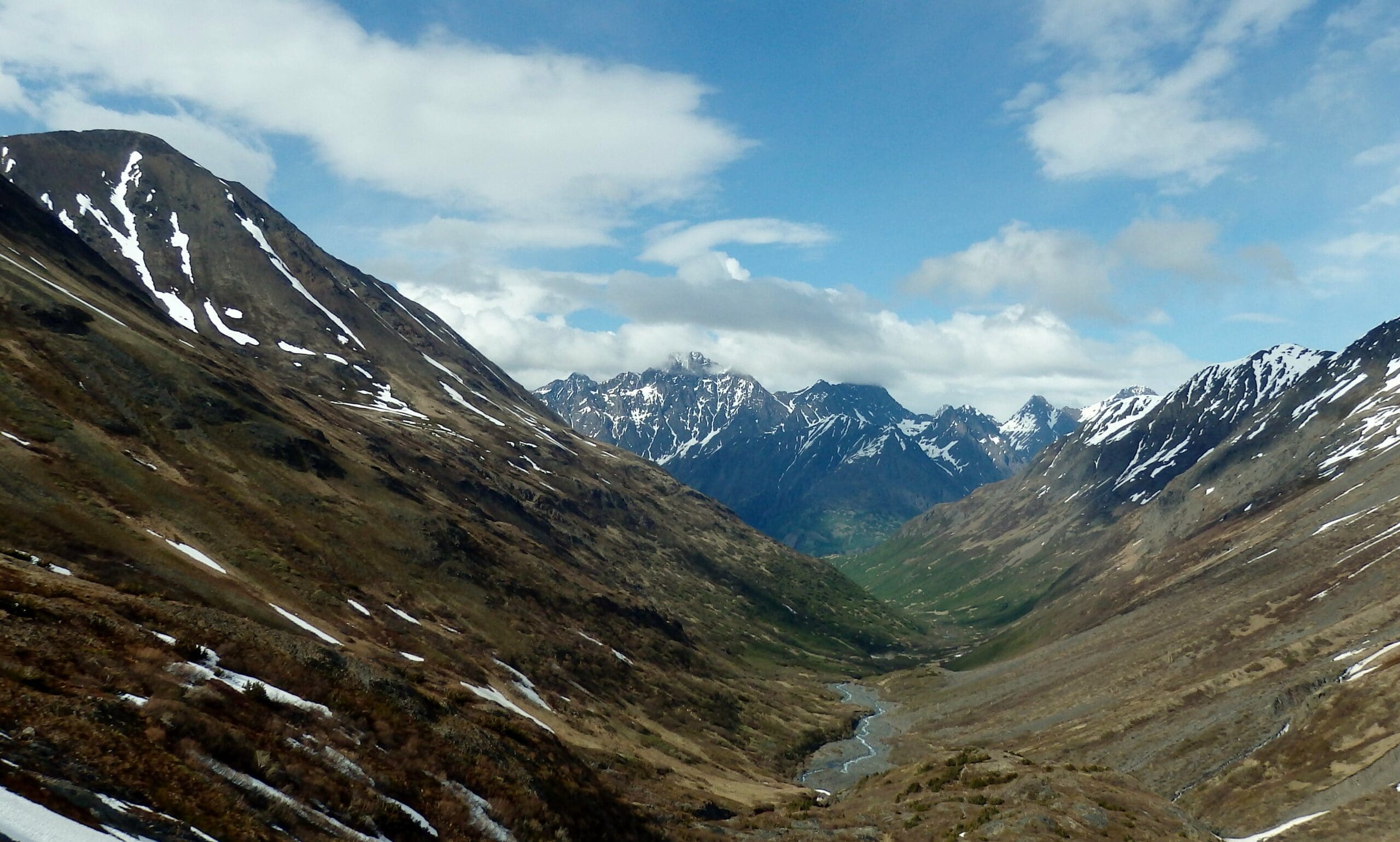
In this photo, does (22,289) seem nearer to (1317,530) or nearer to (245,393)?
(245,393)

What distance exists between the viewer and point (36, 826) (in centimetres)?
1172

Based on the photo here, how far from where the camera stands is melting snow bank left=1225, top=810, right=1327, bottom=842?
74.3 metres

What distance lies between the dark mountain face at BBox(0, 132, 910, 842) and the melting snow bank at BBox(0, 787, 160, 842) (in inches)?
25.5

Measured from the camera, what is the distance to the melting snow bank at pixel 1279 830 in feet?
244

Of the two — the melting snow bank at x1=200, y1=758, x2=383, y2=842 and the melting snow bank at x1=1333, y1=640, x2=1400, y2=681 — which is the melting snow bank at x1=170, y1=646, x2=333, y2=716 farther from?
the melting snow bank at x1=1333, y1=640, x2=1400, y2=681

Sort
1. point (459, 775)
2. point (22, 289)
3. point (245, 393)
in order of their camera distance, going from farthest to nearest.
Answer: point (245, 393) → point (22, 289) → point (459, 775)

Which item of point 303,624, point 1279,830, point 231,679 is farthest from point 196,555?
point 1279,830

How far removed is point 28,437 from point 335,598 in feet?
99.2

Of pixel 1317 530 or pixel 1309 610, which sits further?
pixel 1317 530

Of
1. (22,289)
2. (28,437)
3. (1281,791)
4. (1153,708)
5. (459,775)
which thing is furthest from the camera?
(1153,708)

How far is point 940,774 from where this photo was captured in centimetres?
6156

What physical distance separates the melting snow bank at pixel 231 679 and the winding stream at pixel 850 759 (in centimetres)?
10244

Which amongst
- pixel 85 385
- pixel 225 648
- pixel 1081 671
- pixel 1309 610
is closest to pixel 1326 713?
pixel 1309 610

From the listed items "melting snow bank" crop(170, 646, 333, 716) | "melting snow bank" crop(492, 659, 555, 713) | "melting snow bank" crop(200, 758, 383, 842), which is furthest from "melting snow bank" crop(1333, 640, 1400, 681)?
"melting snow bank" crop(200, 758, 383, 842)
